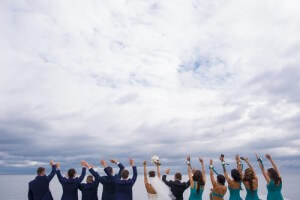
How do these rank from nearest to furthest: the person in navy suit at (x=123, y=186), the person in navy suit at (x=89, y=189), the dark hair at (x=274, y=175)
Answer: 1. the dark hair at (x=274, y=175)
2. the person in navy suit at (x=123, y=186)
3. the person in navy suit at (x=89, y=189)

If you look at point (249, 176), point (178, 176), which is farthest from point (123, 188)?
point (249, 176)

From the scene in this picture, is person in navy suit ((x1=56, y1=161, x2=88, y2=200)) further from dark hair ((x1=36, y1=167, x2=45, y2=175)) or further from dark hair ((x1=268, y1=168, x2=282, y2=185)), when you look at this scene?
dark hair ((x1=268, y1=168, x2=282, y2=185))

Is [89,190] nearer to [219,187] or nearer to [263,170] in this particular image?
[219,187]

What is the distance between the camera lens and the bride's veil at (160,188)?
10.9m

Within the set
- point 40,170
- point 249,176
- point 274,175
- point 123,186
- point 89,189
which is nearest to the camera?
point 274,175

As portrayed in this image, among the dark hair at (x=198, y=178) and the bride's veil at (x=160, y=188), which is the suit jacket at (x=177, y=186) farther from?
the dark hair at (x=198, y=178)

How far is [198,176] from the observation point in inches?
385

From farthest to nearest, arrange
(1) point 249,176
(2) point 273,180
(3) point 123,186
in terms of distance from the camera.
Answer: (3) point 123,186, (1) point 249,176, (2) point 273,180

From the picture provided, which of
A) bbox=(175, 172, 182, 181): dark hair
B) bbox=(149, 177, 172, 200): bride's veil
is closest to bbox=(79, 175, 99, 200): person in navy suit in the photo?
bbox=(149, 177, 172, 200): bride's veil

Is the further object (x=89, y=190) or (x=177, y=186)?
(x=177, y=186)

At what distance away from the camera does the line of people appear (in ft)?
32.3

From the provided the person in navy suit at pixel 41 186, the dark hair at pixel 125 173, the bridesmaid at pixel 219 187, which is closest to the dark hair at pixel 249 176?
the bridesmaid at pixel 219 187

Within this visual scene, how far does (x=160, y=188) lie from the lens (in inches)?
430

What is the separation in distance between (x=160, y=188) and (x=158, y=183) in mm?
187
